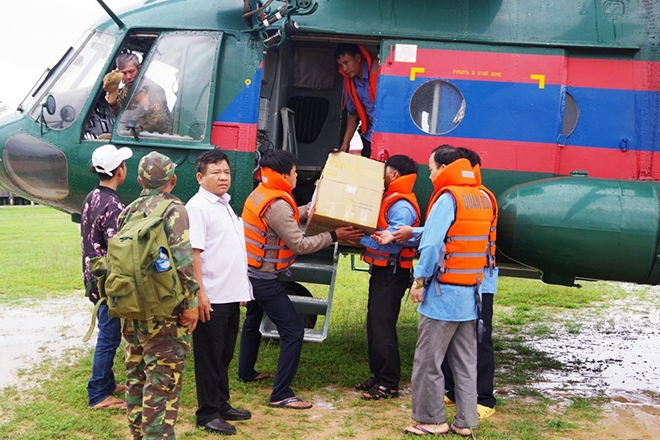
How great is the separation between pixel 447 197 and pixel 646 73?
2.59m

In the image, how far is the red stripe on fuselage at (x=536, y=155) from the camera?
5637 mm

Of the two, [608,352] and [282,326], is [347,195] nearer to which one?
[282,326]

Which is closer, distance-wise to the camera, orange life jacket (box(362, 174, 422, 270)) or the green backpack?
the green backpack

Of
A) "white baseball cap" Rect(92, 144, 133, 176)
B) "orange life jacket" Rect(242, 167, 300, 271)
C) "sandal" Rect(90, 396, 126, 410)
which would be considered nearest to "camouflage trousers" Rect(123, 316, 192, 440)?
"sandal" Rect(90, 396, 126, 410)

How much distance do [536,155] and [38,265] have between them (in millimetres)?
10568

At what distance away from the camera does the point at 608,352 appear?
756 centimetres

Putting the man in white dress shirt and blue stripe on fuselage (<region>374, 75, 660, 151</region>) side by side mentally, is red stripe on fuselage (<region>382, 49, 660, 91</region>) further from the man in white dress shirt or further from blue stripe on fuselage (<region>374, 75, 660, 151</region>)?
the man in white dress shirt

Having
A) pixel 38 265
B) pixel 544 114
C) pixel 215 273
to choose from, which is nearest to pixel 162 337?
pixel 215 273

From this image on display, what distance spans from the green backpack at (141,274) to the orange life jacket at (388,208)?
2.10 metres

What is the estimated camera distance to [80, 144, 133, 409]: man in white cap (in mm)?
4656

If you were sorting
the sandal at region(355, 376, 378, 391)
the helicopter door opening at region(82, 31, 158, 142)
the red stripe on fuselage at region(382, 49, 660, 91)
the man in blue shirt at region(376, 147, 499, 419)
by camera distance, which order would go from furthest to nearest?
the helicopter door opening at region(82, 31, 158, 142)
the red stripe on fuselage at region(382, 49, 660, 91)
the sandal at region(355, 376, 378, 391)
the man in blue shirt at region(376, 147, 499, 419)

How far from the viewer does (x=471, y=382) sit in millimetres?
4457

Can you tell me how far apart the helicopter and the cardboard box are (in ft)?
2.23

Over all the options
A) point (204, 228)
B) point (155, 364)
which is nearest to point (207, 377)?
point (155, 364)
